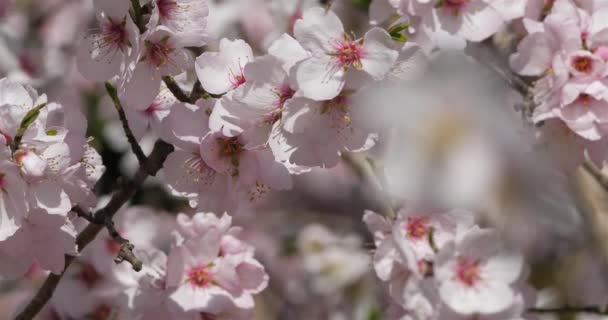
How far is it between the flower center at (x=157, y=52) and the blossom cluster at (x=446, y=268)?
39 cm

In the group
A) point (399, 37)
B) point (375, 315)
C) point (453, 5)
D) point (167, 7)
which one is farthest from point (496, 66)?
point (375, 315)

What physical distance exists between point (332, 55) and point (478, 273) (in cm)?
49

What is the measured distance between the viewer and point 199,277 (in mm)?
1368

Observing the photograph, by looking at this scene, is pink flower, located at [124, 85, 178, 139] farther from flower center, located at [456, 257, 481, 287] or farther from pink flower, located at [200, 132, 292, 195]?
flower center, located at [456, 257, 481, 287]

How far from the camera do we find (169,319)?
1356 mm

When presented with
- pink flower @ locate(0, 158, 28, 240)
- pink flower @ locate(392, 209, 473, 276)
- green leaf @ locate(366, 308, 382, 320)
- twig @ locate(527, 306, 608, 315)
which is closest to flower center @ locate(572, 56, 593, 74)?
pink flower @ locate(392, 209, 473, 276)

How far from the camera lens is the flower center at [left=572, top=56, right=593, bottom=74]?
1.25 metres

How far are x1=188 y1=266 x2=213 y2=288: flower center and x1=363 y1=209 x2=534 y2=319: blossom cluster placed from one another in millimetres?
242

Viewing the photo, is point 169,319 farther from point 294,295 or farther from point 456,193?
point 456,193

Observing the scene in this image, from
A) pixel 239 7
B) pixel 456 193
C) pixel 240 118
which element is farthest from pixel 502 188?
pixel 240 118

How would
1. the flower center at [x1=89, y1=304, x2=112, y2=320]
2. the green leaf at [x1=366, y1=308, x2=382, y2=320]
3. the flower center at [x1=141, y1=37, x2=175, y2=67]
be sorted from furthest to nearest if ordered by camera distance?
the green leaf at [x1=366, y1=308, x2=382, y2=320]
the flower center at [x1=89, y1=304, x2=112, y2=320]
the flower center at [x1=141, y1=37, x2=175, y2=67]

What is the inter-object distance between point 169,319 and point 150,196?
1398 millimetres

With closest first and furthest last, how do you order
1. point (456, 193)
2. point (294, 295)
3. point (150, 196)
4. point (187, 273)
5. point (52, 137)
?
point (52, 137), point (187, 273), point (150, 196), point (294, 295), point (456, 193)

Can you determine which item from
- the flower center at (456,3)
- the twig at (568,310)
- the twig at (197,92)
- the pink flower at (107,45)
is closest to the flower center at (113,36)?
the pink flower at (107,45)
